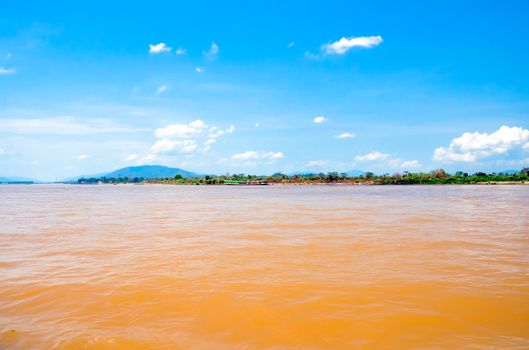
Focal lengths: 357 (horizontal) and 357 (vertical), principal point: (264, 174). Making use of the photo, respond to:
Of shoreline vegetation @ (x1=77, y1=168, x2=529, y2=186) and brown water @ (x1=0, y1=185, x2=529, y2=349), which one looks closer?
brown water @ (x1=0, y1=185, x2=529, y2=349)

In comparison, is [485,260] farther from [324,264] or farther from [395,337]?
[395,337]

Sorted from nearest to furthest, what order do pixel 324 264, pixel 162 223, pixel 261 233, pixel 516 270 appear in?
pixel 516 270, pixel 324 264, pixel 261 233, pixel 162 223

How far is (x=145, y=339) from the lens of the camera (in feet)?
16.0

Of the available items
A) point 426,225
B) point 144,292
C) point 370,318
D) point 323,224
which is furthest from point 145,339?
point 426,225

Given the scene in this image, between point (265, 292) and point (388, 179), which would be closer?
point (265, 292)

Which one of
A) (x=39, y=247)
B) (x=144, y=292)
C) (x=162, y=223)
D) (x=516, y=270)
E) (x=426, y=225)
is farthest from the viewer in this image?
(x=162, y=223)

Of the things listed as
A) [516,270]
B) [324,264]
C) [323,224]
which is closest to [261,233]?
[323,224]

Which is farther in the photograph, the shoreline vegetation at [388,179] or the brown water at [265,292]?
the shoreline vegetation at [388,179]

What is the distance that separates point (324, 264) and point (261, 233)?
19.0ft

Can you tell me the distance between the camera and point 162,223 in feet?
60.0

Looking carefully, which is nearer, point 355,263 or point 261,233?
point 355,263

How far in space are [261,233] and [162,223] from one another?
625 centimetres

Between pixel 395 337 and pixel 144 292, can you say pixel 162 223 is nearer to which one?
pixel 144 292

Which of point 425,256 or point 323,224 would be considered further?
point 323,224
